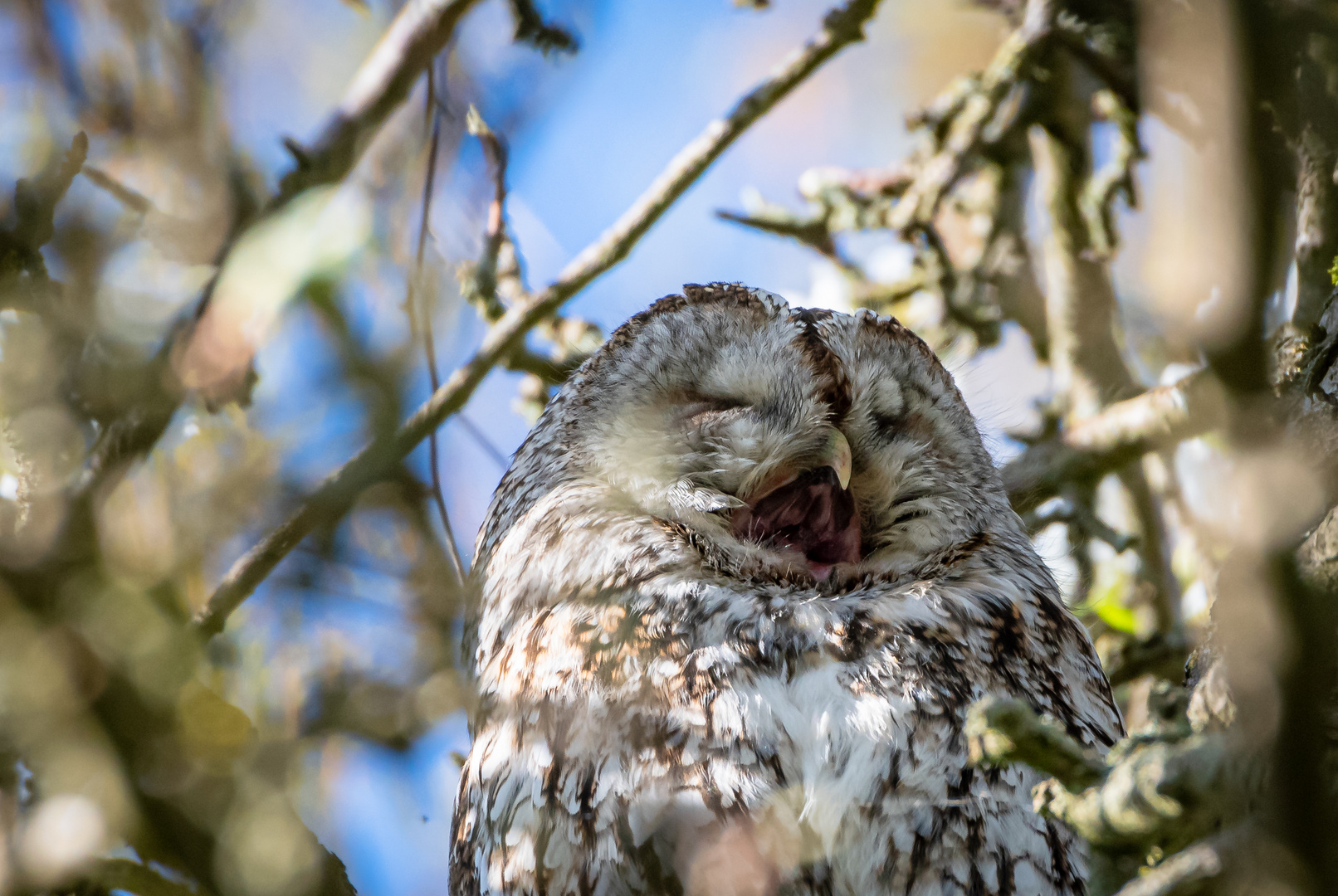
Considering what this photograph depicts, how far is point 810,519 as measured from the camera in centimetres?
246

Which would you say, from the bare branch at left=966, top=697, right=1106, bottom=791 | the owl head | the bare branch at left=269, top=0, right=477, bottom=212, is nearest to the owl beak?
the owl head

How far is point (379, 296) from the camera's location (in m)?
1.66

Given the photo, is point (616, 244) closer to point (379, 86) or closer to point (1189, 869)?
point (379, 86)

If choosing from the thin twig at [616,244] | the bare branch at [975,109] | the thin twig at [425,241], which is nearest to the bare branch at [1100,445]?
the bare branch at [975,109]

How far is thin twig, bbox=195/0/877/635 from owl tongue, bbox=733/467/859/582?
69 cm

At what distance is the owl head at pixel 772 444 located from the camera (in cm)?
238

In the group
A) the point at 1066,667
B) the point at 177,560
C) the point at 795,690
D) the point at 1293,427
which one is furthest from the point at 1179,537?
the point at 177,560

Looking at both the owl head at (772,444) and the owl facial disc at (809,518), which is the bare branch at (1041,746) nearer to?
the owl head at (772,444)

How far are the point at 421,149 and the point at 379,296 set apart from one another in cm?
31

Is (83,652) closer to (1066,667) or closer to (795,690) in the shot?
(795,690)

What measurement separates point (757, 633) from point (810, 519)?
58 cm

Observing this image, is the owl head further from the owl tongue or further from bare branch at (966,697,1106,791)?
bare branch at (966,697,1106,791)

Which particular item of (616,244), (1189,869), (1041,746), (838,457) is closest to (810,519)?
(838,457)

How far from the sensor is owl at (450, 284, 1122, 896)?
172 centimetres
